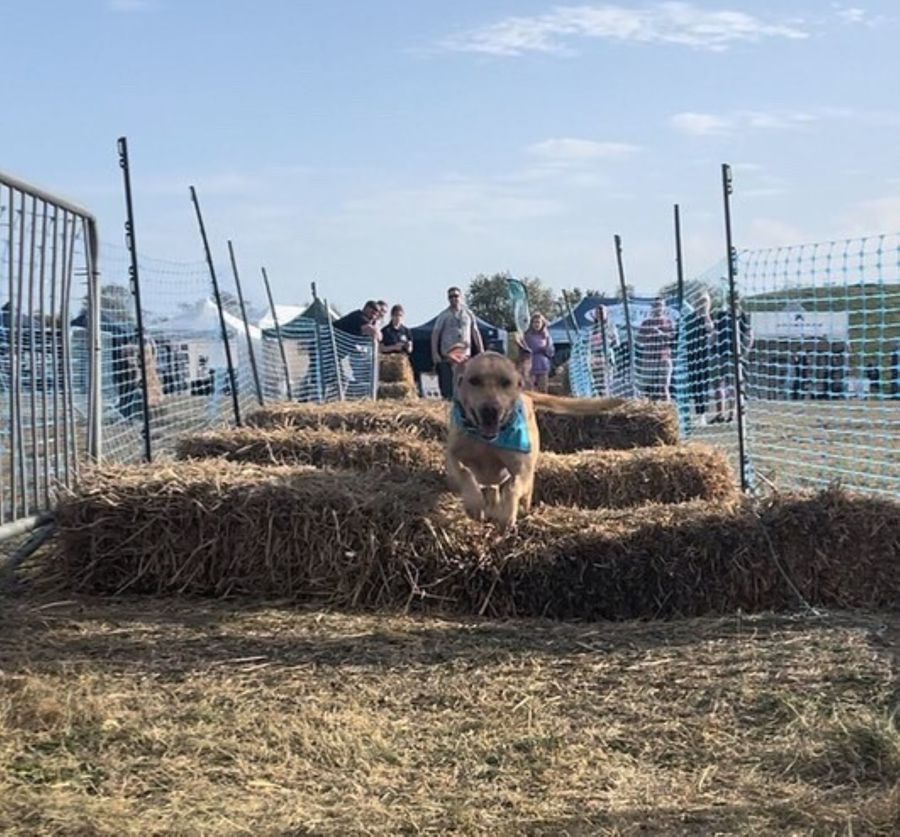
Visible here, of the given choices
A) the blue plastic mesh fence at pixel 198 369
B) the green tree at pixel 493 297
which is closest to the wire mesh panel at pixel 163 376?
the blue plastic mesh fence at pixel 198 369

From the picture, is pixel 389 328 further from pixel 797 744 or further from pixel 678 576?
pixel 797 744

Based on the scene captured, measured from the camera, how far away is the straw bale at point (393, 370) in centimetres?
2086

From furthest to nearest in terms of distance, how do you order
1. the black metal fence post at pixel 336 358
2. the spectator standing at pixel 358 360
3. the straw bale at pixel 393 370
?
1. the straw bale at pixel 393 370
2. the spectator standing at pixel 358 360
3. the black metal fence post at pixel 336 358

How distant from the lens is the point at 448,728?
3.66 metres

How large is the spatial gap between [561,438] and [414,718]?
20.7 feet

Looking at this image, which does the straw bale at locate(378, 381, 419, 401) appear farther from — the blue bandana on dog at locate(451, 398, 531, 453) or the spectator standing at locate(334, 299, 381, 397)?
the blue bandana on dog at locate(451, 398, 531, 453)

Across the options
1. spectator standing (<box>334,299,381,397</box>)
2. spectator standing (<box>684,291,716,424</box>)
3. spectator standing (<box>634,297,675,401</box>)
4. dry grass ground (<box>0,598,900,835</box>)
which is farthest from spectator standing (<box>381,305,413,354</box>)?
dry grass ground (<box>0,598,900,835</box>)

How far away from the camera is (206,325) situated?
16141 millimetres

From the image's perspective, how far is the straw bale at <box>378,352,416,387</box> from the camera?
2086cm

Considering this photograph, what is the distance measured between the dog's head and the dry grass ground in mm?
1588

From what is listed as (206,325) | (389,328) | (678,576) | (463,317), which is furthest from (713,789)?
(389,328)

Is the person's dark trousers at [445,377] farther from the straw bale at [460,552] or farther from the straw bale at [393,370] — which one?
the straw bale at [460,552]

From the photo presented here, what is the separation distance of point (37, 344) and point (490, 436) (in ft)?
8.09

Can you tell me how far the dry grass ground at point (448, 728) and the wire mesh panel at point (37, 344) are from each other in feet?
2.25
